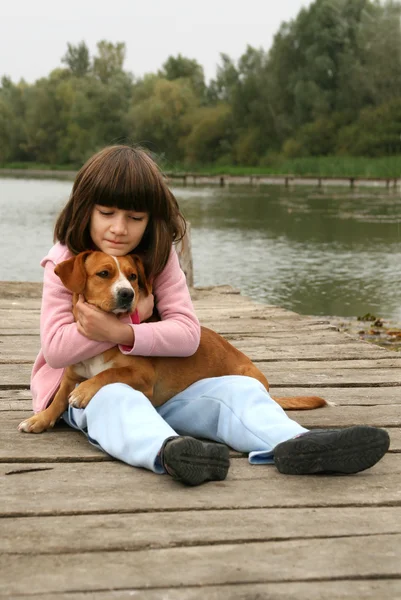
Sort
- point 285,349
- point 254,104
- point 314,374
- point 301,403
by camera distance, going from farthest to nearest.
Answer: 1. point 254,104
2. point 285,349
3. point 314,374
4. point 301,403

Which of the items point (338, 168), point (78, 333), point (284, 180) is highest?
point (78, 333)

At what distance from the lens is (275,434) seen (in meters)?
2.79

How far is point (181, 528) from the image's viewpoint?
2240 millimetres

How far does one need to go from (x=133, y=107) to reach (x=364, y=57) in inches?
880

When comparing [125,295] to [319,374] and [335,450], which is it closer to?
[335,450]

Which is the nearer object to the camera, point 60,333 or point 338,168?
point 60,333

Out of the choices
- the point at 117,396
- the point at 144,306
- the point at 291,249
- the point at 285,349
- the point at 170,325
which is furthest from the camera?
the point at 291,249

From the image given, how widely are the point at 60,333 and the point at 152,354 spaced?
0.31m

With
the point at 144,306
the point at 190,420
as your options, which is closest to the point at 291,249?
the point at 144,306

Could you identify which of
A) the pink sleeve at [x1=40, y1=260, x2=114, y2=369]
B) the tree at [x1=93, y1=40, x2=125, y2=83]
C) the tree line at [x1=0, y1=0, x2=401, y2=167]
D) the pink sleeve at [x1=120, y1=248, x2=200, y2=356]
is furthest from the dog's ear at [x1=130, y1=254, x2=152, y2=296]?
the tree at [x1=93, y1=40, x2=125, y2=83]

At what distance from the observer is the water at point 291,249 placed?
11655 millimetres

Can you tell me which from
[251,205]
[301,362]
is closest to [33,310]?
[301,362]

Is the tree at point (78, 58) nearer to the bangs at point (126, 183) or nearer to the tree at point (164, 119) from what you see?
the tree at point (164, 119)

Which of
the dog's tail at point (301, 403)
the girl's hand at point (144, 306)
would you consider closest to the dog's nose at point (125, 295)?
the girl's hand at point (144, 306)
